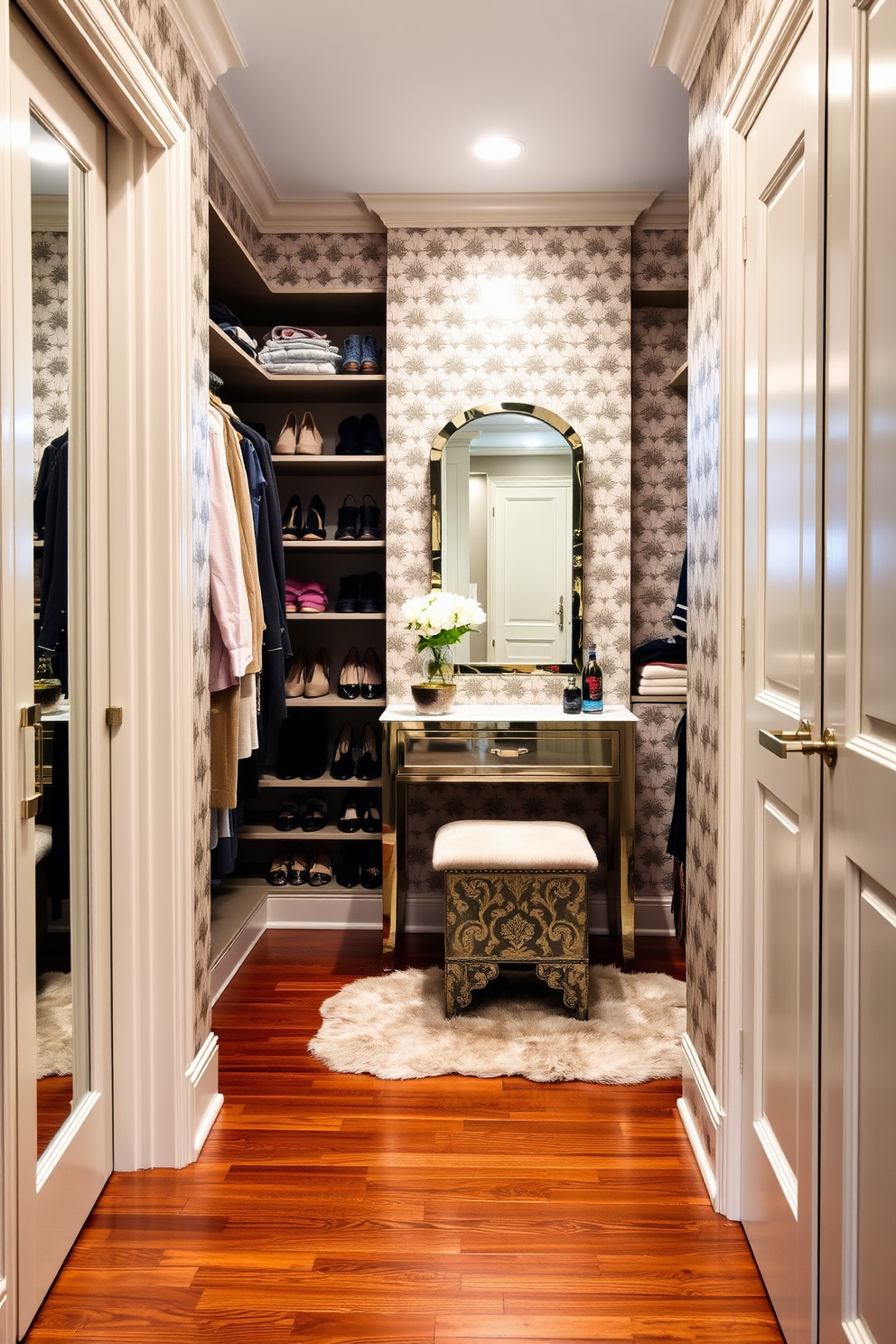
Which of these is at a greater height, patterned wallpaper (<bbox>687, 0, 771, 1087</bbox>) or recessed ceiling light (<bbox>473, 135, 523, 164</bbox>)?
Answer: recessed ceiling light (<bbox>473, 135, 523, 164</bbox>)

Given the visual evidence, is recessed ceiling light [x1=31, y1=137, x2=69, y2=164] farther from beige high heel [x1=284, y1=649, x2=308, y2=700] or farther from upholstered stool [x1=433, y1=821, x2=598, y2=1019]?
beige high heel [x1=284, y1=649, x2=308, y2=700]

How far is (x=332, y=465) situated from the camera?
382 cm

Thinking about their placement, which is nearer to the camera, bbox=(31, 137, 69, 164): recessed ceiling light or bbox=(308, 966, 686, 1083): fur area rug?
bbox=(31, 137, 69, 164): recessed ceiling light

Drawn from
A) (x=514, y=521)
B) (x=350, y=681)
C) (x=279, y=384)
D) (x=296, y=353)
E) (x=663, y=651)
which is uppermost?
(x=296, y=353)

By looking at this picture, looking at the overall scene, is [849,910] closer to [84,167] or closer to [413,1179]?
[413,1179]

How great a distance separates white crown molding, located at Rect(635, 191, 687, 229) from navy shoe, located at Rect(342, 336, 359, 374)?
1.16 m

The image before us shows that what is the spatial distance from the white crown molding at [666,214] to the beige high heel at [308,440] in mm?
1461

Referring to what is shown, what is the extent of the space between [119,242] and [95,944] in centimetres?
149

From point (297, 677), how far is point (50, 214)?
7.44 ft

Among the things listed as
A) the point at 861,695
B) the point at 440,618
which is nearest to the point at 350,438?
the point at 440,618

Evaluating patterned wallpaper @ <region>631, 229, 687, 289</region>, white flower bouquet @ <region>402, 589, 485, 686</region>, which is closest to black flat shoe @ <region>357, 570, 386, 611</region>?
white flower bouquet @ <region>402, 589, 485, 686</region>

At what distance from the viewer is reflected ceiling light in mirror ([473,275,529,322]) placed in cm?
369

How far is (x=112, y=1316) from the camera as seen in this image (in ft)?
5.55

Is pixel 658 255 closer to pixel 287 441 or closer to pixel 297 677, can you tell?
pixel 287 441
